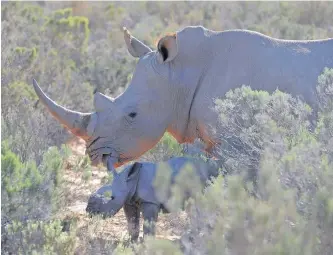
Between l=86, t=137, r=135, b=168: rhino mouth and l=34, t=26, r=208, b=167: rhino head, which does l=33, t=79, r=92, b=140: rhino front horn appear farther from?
l=86, t=137, r=135, b=168: rhino mouth

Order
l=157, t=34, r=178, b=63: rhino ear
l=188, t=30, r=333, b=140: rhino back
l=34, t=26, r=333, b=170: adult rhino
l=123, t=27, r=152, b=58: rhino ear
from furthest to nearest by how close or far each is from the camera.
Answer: l=123, t=27, r=152, b=58: rhino ear < l=157, t=34, r=178, b=63: rhino ear < l=34, t=26, r=333, b=170: adult rhino < l=188, t=30, r=333, b=140: rhino back

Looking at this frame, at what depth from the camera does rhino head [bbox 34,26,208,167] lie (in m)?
8.48

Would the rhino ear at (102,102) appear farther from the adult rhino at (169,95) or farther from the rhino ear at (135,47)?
the rhino ear at (135,47)

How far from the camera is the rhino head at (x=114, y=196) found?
7383mm

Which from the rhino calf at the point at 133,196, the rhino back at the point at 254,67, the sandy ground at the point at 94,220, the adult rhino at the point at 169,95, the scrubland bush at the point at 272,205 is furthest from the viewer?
the adult rhino at the point at 169,95

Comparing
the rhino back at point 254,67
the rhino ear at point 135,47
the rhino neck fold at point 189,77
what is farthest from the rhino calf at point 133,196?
the rhino ear at point 135,47

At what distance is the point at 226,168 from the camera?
682 cm

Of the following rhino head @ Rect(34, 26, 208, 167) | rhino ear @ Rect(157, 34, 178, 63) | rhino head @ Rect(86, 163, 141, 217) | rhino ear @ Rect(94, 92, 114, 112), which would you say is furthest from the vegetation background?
rhino ear @ Rect(157, 34, 178, 63)

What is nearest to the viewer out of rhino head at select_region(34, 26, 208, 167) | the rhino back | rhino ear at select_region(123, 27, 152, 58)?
the rhino back

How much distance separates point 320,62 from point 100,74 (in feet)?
29.9

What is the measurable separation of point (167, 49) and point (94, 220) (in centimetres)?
179

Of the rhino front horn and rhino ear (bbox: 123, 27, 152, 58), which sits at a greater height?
rhino ear (bbox: 123, 27, 152, 58)

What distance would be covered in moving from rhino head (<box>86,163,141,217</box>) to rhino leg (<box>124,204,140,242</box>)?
0.48ft

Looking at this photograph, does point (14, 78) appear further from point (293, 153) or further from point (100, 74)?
point (293, 153)
